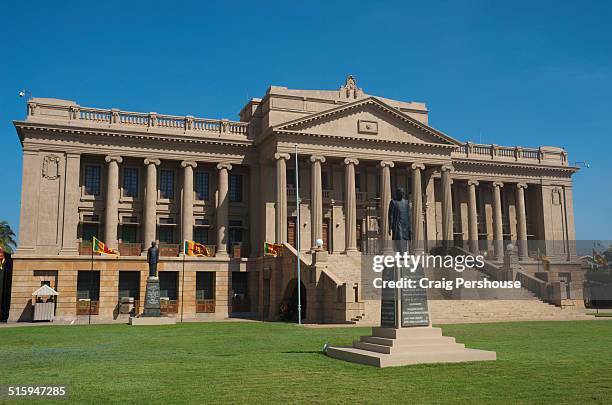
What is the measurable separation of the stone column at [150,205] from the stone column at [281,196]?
9860 millimetres

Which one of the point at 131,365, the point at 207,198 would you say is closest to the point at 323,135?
the point at 207,198

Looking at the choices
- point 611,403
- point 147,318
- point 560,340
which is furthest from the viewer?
point 147,318

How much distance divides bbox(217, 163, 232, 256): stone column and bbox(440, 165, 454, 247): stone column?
60.2 feet

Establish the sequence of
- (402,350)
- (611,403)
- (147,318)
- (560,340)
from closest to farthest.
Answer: (611,403) → (402,350) → (560,340) → (147,318)

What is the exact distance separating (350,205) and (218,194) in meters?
11.0

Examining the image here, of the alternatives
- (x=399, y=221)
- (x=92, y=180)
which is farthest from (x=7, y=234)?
(x=399, y=221)

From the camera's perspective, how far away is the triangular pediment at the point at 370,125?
166 ft

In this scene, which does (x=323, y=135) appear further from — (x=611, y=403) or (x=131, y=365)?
(x=611, y=403)

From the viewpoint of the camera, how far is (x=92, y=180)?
166 feet

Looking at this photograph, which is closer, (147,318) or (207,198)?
(147,318)

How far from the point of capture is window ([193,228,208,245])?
5269cm

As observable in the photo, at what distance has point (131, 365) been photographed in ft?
56.1

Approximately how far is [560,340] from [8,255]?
42391 mm

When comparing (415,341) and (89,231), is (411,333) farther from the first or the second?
(89,231)
